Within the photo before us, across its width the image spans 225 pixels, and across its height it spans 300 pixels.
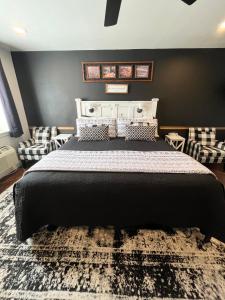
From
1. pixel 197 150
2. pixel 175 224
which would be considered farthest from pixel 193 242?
pixel 197 150

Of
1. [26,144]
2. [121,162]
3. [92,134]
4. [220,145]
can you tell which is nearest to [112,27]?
[92,134]

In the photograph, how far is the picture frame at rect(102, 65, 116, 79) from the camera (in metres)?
2.77

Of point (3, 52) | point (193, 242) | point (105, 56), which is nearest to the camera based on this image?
point (193, 242)

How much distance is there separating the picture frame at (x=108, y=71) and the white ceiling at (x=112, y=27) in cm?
33

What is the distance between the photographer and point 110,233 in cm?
144

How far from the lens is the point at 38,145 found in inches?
116

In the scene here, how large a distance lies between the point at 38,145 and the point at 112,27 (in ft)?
8.24

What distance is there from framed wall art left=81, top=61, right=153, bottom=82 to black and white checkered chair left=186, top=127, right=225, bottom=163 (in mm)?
1564

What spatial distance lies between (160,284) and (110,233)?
1.89 ft

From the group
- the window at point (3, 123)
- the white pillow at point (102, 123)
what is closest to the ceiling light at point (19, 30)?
the window at point (3, 123)

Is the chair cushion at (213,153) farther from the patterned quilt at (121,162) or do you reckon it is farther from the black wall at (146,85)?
the patterned quilt at (121,162)

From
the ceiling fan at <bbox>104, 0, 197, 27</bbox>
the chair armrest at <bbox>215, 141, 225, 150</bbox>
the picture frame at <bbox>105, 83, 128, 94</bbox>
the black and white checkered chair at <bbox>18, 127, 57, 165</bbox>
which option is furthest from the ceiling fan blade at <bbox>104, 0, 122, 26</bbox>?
the chair armrest at <bbox>215, 141, 225, 150</bbox>

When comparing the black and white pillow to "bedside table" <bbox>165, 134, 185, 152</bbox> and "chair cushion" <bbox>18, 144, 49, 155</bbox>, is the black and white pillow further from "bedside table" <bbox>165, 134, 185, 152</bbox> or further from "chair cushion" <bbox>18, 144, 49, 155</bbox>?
"chair cushion" <bbox>18, 144, 49, 155</bbox>

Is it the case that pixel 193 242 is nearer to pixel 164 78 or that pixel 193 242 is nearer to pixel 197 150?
pixel 197 150
